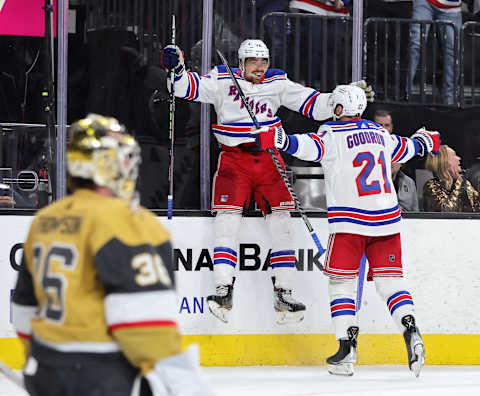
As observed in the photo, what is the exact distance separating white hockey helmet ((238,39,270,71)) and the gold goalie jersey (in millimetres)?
2910

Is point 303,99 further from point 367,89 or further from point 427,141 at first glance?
point 427,141

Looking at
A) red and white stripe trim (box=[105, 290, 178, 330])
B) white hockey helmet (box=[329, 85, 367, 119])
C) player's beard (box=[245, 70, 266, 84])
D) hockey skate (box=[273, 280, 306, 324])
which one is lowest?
hockey skate (box=[273, 280, 306, 324])

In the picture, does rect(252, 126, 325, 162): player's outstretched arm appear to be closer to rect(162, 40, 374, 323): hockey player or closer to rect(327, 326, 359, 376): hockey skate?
rect(162, 40, 374, 323): hockey player

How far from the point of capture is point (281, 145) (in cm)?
443

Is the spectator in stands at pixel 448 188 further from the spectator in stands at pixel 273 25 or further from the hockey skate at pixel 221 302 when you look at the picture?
the hockey skate at pixel 221 302

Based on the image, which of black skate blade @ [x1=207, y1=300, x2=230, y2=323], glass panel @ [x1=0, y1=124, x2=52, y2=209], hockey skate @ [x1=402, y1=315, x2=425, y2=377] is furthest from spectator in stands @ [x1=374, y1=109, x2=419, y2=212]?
glass panel @ [x1=0, y1=124, x2=52, y2=209]

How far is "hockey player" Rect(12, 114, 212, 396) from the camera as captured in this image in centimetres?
181

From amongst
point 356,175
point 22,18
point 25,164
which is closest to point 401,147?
point 356,175

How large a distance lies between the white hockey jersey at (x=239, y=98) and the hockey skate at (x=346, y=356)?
1.02 metres

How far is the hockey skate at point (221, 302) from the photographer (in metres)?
4.63

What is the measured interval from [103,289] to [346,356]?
108 inches

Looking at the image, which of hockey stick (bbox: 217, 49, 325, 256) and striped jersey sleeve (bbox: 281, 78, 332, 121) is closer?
hockey stick (bbox: 217, 49, 325, 256)

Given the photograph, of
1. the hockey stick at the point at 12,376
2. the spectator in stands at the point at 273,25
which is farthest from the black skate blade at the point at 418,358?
the hockey stick at the point at 12,376

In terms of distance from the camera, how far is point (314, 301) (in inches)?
191
